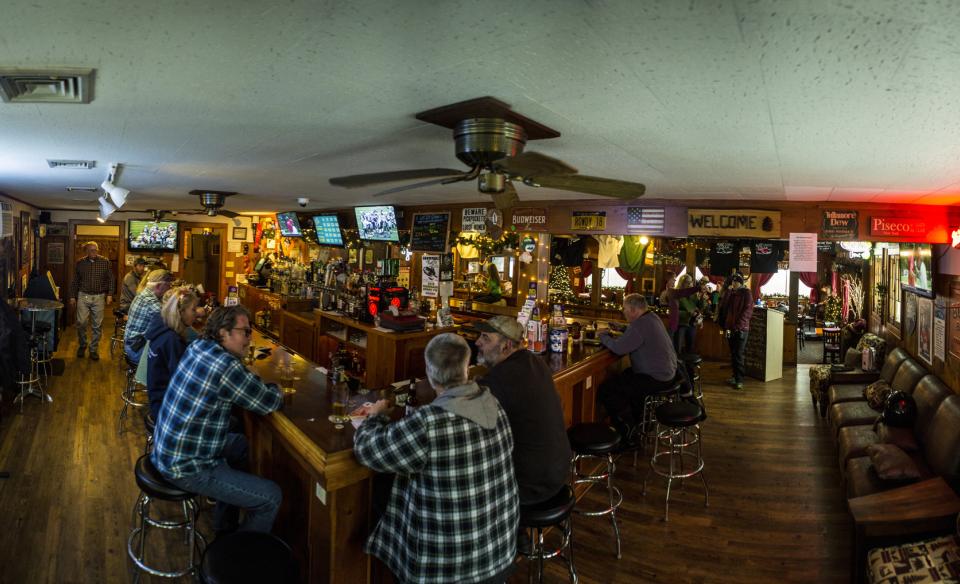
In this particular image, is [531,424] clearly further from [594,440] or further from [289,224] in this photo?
[289,224]

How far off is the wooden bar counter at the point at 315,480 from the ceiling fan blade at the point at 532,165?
57.9 inches

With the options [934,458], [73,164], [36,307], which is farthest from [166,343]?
[934,458]

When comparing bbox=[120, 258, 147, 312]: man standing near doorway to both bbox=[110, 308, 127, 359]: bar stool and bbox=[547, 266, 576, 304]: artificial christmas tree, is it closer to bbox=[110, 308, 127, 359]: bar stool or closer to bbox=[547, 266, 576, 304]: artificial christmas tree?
bbox=[110, 308, 127, 359]: bar stool

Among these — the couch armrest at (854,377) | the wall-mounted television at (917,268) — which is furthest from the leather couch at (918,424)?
the couch armrest at (854,377)

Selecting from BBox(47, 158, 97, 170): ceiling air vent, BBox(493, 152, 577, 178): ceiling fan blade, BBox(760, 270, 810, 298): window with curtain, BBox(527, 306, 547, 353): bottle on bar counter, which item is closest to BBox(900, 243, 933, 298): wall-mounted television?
BBox(527, 306, 547, 353): bottle on bar counter

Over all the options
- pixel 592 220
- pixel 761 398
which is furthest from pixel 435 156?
pixel 761 398

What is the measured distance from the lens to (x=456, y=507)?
7.38 feet

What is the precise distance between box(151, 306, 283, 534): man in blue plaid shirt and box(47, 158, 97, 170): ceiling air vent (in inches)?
102

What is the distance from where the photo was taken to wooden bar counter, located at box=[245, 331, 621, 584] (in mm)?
2584

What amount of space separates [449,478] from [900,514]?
2.65 meters

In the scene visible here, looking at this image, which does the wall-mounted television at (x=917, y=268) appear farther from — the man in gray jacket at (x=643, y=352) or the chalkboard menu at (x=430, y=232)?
the chalkboard menu at (x=430, y=232)

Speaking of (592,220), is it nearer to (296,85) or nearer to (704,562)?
(704,562)

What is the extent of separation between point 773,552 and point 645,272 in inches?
322

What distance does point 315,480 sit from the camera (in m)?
2.68
